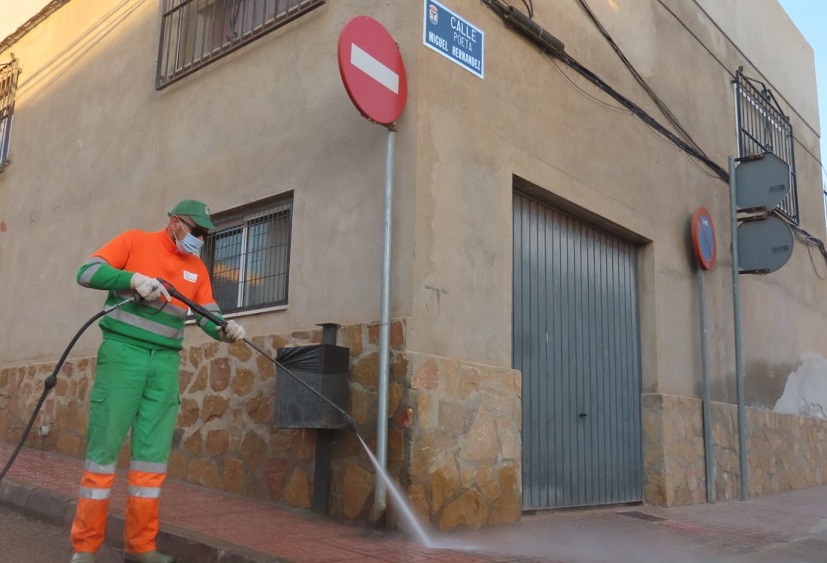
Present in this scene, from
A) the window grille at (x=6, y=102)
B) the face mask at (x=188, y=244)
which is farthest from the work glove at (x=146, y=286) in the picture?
the window grille at (x=6, y=102)

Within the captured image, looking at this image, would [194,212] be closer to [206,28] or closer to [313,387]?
[313,387]

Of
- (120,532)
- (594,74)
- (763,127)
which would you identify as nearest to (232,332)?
(120,532)

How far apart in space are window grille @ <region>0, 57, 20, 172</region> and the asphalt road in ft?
21.9

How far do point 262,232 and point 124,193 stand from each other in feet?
7.52

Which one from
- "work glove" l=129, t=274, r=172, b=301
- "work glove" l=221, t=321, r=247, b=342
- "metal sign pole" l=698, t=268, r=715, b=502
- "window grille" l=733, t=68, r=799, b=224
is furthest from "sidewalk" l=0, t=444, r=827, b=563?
"window grille" l=733, t=68, r=799, b=224

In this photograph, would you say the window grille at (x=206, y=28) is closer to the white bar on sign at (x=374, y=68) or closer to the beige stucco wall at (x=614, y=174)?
the white bar on sign at (x=374, y=68)

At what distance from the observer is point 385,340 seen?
17.4 feet

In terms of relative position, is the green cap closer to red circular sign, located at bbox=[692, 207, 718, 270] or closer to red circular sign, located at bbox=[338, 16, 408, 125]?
red circular sign, located at bbox=[338, 16, 408, 125]

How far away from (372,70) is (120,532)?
3447 millimetres

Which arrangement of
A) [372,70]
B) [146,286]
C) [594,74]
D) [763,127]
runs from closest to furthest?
[146,286]
[372,70]
[594,74]
[763,127]

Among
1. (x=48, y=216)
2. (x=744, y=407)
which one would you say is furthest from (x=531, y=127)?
(x=48, y=216)

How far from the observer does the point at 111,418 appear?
13.8 ft

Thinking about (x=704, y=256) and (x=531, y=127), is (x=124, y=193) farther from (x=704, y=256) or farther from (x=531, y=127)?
(x=704, y=256)

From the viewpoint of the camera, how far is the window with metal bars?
666 cm
